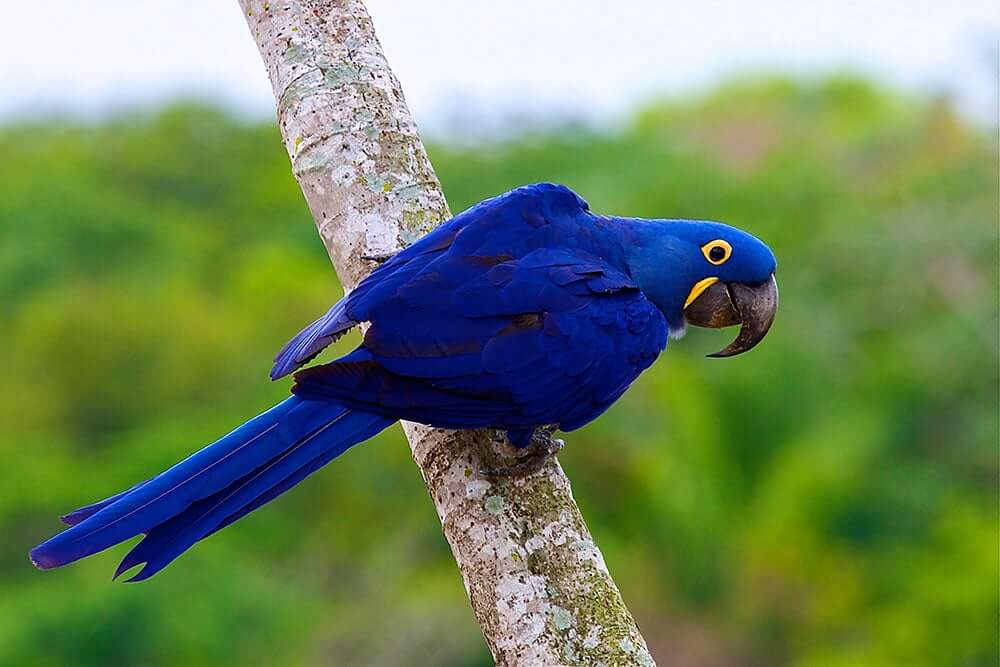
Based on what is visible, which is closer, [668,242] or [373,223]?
[373,223]

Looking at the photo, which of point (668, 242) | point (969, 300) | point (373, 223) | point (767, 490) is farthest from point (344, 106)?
point (969, 300)

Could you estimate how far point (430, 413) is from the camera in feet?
8.21

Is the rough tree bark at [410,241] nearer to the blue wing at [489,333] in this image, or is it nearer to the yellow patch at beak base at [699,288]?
the blue wing at [489,333]

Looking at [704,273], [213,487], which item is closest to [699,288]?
[704,273]

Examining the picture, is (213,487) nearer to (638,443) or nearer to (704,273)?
(704,273)

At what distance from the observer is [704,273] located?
296cm

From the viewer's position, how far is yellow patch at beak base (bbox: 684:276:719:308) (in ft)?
9.71

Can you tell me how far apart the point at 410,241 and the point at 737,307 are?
869 millimetres

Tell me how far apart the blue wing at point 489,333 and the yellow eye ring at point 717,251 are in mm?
263

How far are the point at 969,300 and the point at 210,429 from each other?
23.5 feet

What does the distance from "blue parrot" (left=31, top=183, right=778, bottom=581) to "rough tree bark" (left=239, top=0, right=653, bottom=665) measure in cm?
11

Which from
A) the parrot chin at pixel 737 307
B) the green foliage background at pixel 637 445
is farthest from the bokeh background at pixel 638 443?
the parrot chin at pixel 737 307

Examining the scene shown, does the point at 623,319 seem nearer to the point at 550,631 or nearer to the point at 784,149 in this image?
the point at 550,631

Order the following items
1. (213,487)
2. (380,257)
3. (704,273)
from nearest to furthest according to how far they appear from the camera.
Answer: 1. (213,487)
2. (380,257)
3. (704,273)
